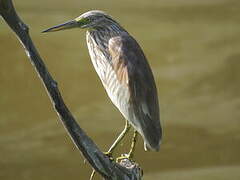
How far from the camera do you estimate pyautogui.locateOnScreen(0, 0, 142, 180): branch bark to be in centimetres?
158

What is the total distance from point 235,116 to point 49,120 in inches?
35.1

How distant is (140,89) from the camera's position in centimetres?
203

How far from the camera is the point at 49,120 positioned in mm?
3762

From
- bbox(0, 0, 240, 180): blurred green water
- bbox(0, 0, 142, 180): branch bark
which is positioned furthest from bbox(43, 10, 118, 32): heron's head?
bbox(0, 0, 240, 180): blurred green water

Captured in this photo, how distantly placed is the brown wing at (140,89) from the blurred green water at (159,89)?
1.64m

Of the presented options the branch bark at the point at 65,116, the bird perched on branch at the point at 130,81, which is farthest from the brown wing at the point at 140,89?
the branch bark at the point at 65,116

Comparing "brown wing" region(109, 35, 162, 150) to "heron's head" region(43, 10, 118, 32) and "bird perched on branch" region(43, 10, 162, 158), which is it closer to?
"bird perched on branch" region(43, 10, 162, 158)

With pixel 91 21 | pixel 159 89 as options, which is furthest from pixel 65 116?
pixel 159 89

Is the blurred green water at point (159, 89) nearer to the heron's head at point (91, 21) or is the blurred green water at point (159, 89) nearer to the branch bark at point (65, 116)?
the heron's head at point (91, 21)

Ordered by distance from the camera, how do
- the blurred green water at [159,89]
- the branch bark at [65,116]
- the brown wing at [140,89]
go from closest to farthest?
1. the branch bark at [65,116]
2. the brown wing at [140,89]
3. the blurred green water at [159,89]

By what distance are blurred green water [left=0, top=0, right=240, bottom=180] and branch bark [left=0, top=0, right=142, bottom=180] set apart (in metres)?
1.67

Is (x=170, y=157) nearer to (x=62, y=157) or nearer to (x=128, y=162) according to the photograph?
(x=62, y=157)

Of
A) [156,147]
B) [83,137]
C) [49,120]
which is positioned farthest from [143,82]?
[49,120]

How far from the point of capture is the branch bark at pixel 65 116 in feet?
5.19
